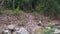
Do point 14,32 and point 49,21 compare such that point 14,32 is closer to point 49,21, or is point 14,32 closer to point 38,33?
point 38,33

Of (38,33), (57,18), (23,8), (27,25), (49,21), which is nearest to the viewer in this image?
(38,33)

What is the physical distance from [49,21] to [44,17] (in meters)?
0.56

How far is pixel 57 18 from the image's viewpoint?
10656mm

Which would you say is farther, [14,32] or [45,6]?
[45,6]

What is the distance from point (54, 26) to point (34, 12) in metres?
2.32

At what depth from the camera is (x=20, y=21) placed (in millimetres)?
8883

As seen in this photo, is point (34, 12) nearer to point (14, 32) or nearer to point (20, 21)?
point (20, 21)

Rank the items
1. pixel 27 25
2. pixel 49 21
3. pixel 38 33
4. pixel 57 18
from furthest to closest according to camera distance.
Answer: pixel 57 18
pixel 49 21
pixel 27 25
pixel 38 33

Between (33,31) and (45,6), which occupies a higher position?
(45,6)

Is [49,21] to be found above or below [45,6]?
below

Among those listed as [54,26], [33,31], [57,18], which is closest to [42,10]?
[57,18]

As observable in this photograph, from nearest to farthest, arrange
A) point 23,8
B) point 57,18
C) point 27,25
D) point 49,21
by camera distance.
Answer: point 27,25
point 49,21
point 57,18
point 23,8

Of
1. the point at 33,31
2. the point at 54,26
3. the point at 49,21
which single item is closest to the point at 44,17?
the point at 49,21

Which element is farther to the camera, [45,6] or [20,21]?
[45,6]
